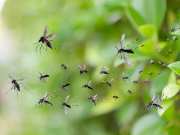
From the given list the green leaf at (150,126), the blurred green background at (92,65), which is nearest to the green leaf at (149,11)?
the blurred green background at (92,65)

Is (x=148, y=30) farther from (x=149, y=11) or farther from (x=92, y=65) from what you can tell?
(x=92, y=65)

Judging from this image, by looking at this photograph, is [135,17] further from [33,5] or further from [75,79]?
[33,5]

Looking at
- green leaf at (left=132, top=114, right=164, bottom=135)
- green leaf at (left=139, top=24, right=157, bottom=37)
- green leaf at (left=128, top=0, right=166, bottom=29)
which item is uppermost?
green leaf at (left=128, top=0, right=166, bottom=29)

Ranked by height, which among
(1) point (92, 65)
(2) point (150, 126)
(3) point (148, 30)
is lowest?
(2) point (150, 126)

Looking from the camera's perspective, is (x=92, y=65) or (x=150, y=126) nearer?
(x=150, y=126)

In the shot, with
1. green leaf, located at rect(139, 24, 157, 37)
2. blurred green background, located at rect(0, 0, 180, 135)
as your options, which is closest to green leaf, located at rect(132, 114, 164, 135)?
blurred green background, located at rect(0, 0, 180, 135)

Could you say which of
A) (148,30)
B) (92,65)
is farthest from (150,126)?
(92,65)

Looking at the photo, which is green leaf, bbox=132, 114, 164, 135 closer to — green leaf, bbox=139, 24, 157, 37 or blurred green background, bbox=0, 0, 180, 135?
blurred green background, bbox=0, 0, 180, 135
